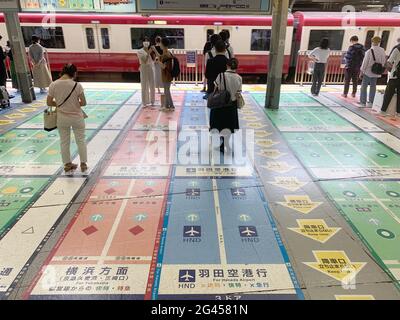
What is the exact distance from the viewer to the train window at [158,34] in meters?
12.4

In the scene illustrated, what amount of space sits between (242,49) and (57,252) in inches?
434

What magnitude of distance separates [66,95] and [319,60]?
25.3 ft

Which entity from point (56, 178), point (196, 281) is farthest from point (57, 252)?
point (56, 178)

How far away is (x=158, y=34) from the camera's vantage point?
40.9 feet

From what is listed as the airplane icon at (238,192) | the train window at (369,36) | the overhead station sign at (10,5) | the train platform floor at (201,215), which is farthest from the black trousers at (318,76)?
the overhead station sign at (10,5)

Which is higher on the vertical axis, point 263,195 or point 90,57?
point 90,57

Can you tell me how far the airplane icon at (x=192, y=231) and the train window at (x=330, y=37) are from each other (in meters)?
11.1

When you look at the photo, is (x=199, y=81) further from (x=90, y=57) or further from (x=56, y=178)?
(x=56, y=178)

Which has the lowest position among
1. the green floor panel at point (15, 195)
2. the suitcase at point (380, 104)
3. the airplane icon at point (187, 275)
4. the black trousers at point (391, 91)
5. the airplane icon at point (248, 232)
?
the airplane icon at point (187, 275)

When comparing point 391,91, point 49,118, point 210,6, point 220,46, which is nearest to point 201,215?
point 49,118

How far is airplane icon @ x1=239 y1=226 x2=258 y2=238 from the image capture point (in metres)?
3.54

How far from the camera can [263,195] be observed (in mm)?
4340

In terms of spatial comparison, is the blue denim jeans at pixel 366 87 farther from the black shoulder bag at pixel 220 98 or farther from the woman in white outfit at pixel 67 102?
the woman in white outfit at pixel 67 102

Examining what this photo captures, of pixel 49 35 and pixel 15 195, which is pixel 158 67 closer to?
pixel 49 35
